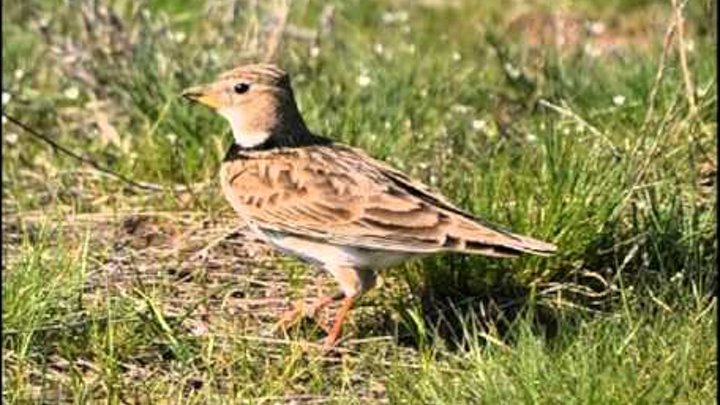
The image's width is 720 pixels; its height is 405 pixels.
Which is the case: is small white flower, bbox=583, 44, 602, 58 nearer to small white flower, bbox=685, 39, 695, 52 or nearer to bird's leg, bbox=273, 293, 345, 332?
Result: small white flower, bbox=685, 39, 695, 52

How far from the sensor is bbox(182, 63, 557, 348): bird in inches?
223

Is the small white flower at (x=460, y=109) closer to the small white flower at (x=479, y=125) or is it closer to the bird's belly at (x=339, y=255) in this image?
the small white flower at (x=479, y=125)

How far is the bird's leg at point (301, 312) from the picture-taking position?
6066mm

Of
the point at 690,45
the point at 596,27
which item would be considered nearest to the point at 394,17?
the point at 596,27

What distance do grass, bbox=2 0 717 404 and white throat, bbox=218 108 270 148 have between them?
46cm

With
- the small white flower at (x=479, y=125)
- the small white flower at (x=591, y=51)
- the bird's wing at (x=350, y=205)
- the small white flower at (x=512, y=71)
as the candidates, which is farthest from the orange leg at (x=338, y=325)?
the small white flower at (x=591, y=51)

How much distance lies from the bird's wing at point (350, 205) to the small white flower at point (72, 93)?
210 cm

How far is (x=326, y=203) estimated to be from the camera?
19.3 feet

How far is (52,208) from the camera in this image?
287 inches

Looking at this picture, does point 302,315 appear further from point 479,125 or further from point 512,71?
point 512,71

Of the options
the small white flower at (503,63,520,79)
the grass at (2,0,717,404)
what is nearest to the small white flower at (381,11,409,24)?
the grass at (2,0,717,404)

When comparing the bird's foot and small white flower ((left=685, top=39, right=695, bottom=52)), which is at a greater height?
small white flower ((left=685, top=39, right=695, bottom=52))

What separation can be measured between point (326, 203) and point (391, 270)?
1.82 ft

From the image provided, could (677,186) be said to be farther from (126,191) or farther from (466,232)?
(126,191)
